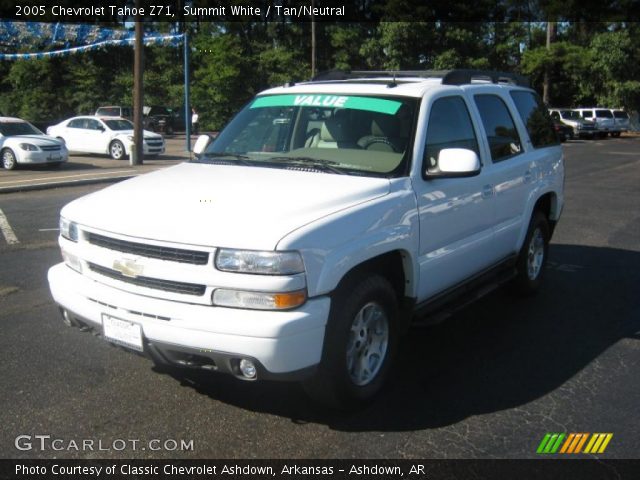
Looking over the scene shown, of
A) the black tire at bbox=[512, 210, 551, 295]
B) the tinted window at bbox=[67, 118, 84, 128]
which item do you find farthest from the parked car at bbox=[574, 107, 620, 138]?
the black tire at bbox=[512, 210, 551, 295]

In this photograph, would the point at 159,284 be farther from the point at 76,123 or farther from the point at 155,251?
the point at 76,123

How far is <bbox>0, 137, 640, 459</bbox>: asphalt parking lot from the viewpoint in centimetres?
343

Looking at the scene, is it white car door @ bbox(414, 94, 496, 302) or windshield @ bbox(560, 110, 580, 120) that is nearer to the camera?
white car door @ bbox(414, 94, 496, 302)

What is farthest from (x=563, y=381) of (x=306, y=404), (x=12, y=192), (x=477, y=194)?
(x=12, y=192)

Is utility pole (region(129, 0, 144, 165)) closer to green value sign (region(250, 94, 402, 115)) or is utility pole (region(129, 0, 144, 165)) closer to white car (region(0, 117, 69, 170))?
white car (region(0, 117, 69, 170))

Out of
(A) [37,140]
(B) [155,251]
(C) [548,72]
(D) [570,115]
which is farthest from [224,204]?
(C) [548,72]

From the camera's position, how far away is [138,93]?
63.8 ft

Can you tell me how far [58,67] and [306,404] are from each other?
157 feet

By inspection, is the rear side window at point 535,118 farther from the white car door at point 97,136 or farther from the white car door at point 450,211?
the white car door at point 97,136

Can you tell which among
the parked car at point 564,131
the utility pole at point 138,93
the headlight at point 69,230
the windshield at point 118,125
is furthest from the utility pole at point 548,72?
the headlight at point 69,230

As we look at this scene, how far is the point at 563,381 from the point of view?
4262 mm

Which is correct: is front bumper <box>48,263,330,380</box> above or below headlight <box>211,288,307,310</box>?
below
